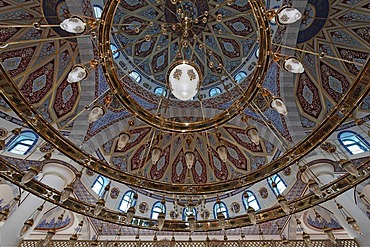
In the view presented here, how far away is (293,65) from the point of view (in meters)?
2.90

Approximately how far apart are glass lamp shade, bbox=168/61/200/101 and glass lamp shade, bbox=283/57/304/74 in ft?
3.27

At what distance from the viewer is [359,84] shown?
269cm

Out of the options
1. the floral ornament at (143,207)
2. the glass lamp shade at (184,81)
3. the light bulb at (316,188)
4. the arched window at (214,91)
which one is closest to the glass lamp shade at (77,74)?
the glass lamp shade at (184,81)

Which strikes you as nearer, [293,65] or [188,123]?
[293,65]

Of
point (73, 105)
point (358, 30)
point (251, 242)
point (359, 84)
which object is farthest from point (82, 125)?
point (358, 30)

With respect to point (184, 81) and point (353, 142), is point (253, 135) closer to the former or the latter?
point (184, 81)

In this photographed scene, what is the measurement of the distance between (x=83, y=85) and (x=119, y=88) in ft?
17.0

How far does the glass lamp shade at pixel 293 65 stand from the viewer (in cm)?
286

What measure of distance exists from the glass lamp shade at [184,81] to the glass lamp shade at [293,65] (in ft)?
3.27

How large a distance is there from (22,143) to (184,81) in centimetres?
625

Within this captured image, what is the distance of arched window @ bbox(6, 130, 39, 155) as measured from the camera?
6996mm

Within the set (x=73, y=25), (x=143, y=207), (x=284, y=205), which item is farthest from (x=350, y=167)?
(x=143, y=207)

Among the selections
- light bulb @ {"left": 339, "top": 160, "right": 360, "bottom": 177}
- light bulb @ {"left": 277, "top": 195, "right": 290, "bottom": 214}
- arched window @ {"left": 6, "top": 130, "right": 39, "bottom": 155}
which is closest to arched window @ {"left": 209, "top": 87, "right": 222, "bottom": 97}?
arched window @ {"left": 6, "top": 130, "right": 39, "bottom": 155}

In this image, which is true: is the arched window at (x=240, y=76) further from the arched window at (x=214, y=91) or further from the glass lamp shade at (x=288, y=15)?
the glass lamp shade at (x=288, y=15)
